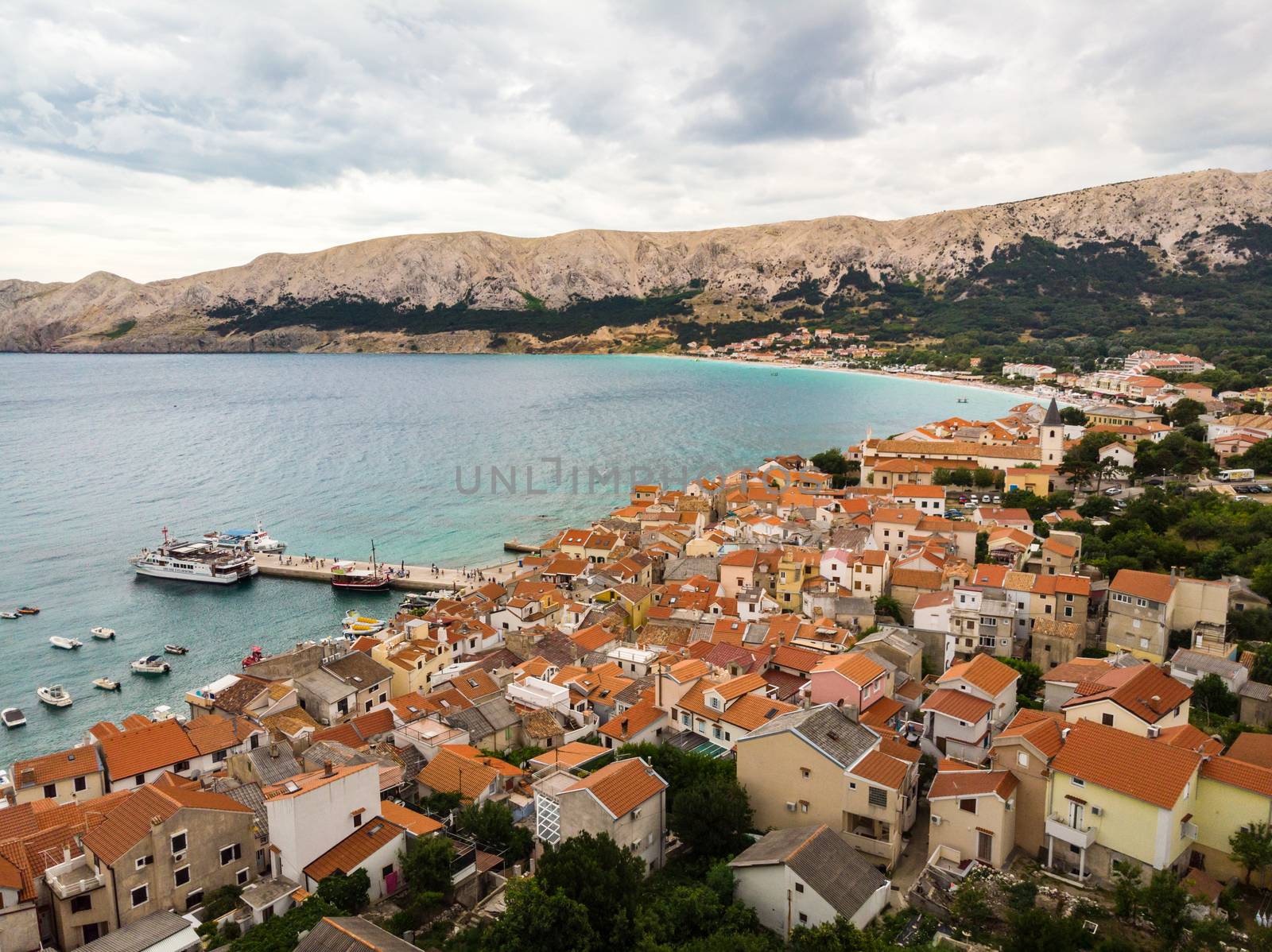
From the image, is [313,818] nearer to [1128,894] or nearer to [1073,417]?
[1128,894]

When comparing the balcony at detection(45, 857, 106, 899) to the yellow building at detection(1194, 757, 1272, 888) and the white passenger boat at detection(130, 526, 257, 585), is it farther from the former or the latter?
the white passenger boat at detection(130, 526, 257, 585)

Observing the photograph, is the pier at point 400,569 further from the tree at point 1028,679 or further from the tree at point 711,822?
the tree at point 711,822

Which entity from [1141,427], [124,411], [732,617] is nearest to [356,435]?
[124,411]

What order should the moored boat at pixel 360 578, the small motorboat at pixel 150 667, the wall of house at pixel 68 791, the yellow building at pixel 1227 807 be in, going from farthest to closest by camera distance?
1. the moored boat at pixel 360 578
2. the small motorboat at pixel 150 667
3. the wall of house at pixel 68 791
4. the yellow building at pixel 1227 807

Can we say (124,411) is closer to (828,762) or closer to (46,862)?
(46,862)

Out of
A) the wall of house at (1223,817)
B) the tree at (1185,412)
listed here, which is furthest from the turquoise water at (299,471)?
the wall of house at (1223,817)
